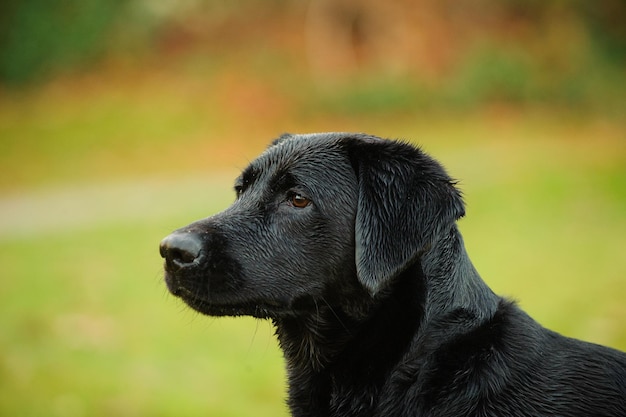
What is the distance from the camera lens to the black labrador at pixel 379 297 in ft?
10.9

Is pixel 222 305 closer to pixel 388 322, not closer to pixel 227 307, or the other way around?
pixel 227 307

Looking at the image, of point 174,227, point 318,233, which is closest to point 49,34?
point 174,227

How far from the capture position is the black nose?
11.2 feet

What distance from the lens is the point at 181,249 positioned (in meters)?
3.42

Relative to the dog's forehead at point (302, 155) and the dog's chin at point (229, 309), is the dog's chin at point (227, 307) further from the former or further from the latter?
the dog's forehead at point (302, 155)

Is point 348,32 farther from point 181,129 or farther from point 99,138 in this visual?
point 99,138

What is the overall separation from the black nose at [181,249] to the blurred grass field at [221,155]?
1.92 meters

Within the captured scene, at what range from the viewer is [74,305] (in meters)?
9.04

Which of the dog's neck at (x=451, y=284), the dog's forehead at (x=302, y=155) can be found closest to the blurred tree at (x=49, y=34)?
the dog's forehead at (x=302, y=155)

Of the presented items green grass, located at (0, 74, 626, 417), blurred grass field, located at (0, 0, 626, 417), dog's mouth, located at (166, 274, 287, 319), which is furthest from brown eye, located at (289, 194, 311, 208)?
blurred grass field, located at (0, 0, 626, 417)

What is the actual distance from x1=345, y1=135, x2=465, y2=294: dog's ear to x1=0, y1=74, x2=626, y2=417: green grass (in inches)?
40.7

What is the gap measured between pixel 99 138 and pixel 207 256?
47.5 feet

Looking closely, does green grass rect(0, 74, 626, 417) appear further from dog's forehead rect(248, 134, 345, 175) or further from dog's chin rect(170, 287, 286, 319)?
dog's forehead rect(248, 134, 345, 175)

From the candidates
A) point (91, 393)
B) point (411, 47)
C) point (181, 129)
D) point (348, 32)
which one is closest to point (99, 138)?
point (181, 129)
